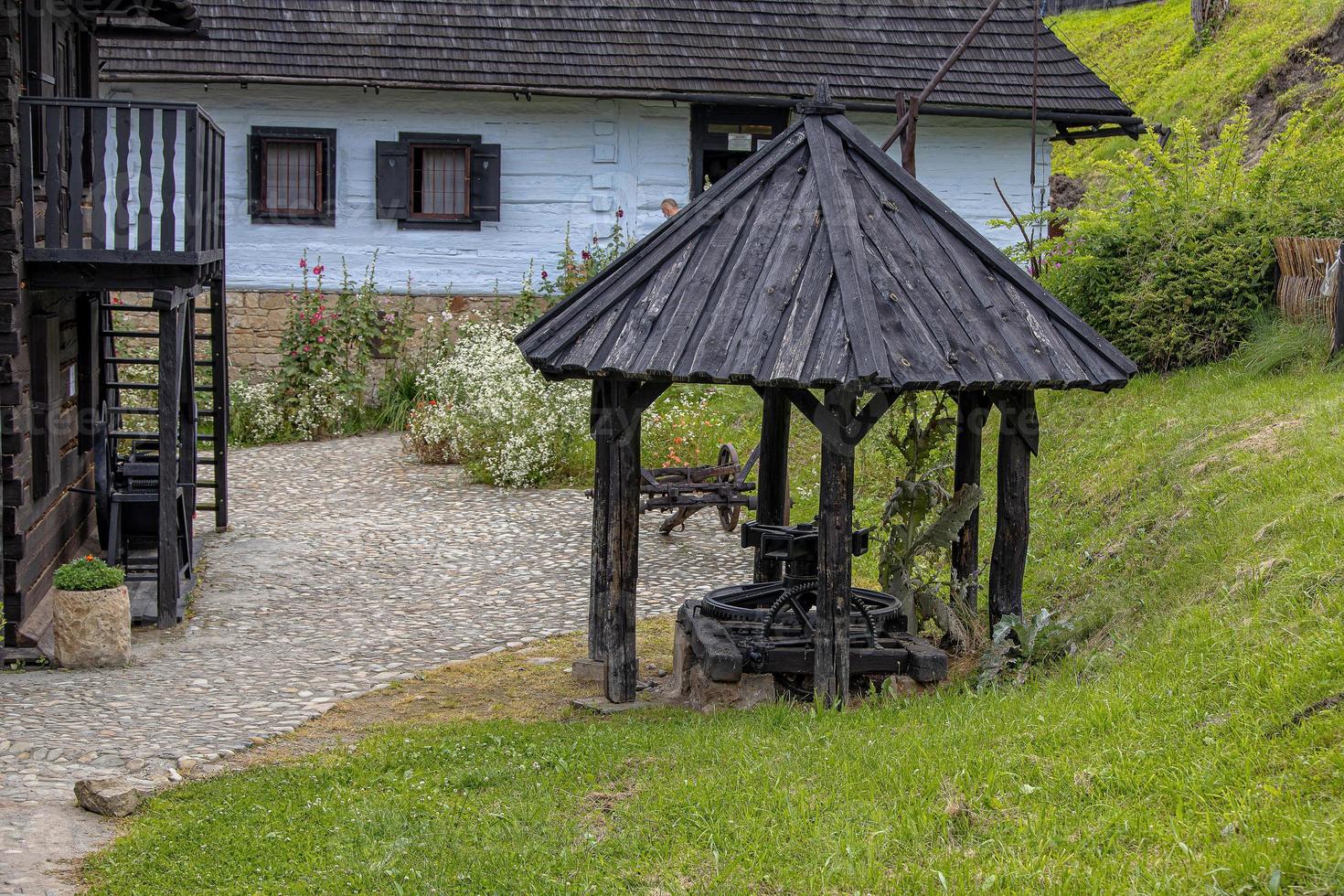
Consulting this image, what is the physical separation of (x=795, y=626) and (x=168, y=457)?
457 centimetres

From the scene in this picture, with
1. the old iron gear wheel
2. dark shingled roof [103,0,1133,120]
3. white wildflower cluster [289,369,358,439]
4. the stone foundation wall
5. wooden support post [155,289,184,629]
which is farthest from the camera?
the stone foundation wall

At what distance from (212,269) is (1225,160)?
9.08 m

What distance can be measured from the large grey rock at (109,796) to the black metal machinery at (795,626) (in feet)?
8.82

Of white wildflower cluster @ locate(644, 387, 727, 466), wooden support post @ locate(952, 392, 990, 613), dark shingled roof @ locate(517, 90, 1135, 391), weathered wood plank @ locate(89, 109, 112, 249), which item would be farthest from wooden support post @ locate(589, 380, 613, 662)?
white wildflower cluster @ locate(644, 387, 727, 466)

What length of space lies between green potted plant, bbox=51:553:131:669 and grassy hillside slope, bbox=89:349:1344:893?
239 centimetres

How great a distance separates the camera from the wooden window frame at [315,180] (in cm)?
1664

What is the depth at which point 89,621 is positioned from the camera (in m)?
7.96

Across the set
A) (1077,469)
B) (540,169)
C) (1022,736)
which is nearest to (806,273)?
(1022,736)

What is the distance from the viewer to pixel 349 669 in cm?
809

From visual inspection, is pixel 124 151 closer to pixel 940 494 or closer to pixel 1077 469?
pixel 940 494

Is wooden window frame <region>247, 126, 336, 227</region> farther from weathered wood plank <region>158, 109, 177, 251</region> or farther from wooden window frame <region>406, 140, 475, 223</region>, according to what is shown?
weathered wood plank <region>158, 109, 177, 251</region>

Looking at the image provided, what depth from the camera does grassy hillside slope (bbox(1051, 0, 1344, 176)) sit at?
20.8m

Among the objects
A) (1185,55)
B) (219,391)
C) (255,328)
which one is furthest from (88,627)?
(1185,55)

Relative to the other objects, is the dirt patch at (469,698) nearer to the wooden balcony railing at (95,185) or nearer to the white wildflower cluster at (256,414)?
the wooden balcony railing at (95,185)
